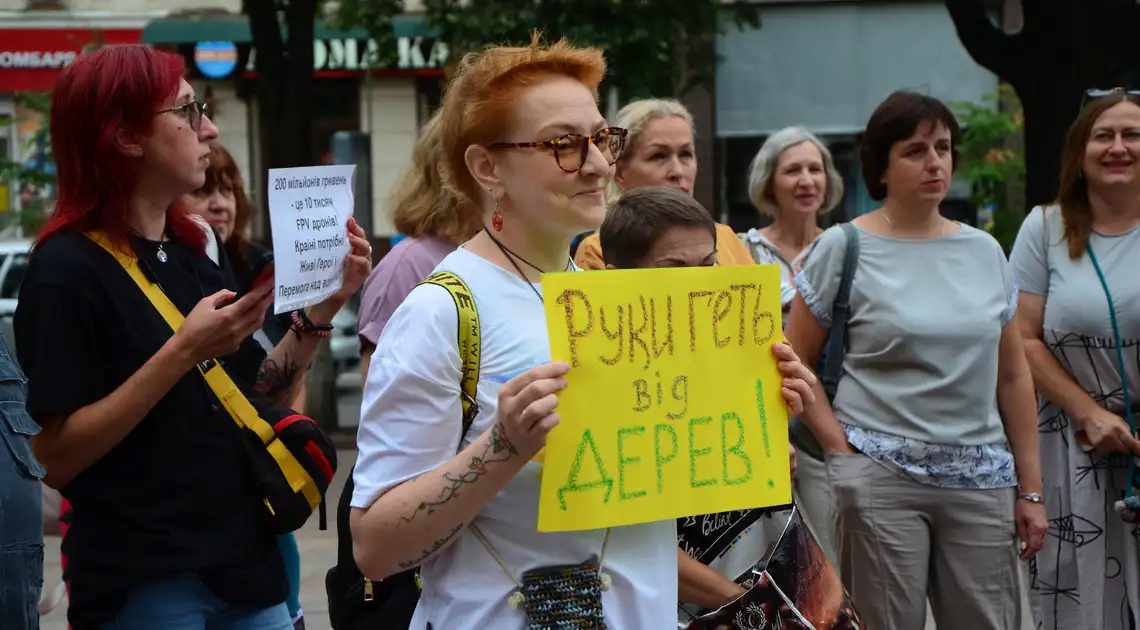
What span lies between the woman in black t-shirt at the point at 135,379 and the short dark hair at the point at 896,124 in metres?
2.15

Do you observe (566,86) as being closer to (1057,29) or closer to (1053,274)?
(1053,274)

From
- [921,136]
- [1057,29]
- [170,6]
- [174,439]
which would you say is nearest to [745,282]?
[174,439]

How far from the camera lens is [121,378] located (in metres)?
2.71

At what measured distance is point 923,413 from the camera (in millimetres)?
3842

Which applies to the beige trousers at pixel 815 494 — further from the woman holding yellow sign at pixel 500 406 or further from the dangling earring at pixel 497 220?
the dangling earring at pixel 497 220

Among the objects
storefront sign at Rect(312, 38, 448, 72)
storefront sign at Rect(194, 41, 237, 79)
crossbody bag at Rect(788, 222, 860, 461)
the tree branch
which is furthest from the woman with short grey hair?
storefront sign at Rect(194, 41, 237, 79)

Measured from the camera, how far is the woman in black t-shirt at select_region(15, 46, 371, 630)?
2658mm

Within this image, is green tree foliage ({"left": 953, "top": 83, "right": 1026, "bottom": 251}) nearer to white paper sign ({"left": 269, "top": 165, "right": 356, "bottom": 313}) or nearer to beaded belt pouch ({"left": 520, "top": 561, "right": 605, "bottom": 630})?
white paper sign ({"left": 269, "top": 165, "right": 356, "bottom": 313})

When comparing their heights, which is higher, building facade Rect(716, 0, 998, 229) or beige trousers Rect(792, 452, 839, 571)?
building facade Rect(716, 0, 998, 229)

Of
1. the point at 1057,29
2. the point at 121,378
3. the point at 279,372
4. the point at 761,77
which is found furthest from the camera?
the point at 761,77

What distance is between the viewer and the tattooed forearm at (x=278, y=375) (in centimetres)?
330

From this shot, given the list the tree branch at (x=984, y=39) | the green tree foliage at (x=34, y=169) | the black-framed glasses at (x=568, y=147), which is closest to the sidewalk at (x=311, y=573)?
the black-framed glasses at (x=568, y=147)

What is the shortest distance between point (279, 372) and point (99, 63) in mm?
890

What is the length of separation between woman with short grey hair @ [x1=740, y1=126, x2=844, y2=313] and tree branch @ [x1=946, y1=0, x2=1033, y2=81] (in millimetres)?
4539
